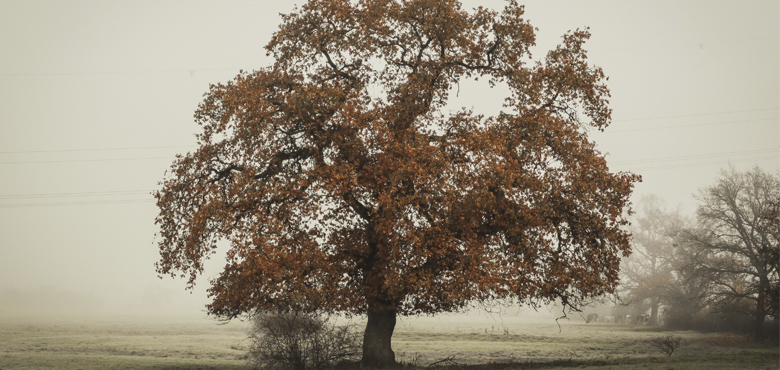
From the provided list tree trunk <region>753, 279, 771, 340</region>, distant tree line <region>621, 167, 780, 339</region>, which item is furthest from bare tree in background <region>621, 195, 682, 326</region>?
tree trunk <region>753, 279, 771, 340</region>

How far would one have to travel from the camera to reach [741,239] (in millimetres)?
39250

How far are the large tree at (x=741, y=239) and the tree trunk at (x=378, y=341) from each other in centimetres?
2719

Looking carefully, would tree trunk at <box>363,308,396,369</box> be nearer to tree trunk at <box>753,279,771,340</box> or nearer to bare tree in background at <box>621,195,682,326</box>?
tree trunk at <box>753,279,771,340</box>

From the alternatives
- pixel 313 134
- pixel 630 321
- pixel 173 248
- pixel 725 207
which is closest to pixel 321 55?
pixel 313 134

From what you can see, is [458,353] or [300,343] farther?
[458,353]

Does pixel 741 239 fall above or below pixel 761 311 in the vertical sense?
above

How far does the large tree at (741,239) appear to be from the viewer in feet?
121

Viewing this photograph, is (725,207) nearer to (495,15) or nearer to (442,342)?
(442,342)

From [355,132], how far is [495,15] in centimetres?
808

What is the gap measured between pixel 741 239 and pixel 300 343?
1339 inches

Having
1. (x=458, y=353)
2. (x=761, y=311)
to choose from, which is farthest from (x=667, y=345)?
(x=458, y=353)

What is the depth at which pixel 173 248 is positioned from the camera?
74.0 ft

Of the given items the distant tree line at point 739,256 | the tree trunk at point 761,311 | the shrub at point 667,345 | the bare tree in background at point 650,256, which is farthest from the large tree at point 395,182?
the bare tree in background at point 650,256

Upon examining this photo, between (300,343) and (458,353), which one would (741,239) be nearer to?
(458,353)
